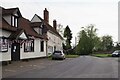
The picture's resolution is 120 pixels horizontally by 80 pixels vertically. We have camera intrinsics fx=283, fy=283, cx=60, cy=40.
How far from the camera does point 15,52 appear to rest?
33.9 meters

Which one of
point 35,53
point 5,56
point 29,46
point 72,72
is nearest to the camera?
point 72,72

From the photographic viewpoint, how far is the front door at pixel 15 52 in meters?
33.2

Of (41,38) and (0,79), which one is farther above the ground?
(41,38)

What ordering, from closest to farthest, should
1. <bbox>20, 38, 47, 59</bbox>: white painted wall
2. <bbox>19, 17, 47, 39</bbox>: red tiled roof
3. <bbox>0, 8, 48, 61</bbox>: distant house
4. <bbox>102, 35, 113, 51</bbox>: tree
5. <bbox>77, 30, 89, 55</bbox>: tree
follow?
1. <bbox>0, 8, 48, 61</bbox>: distant house
2. <bbox>20, 38, 47, 59</bbox>: white painted wall
3. <bbox>19, 17, 47, 39</bbox>: red tiled roof
4. <bbox>77, 30, 89, 55</bbox>: tree
5. <bbox>102, 35, 113, 51</bbox>: tree

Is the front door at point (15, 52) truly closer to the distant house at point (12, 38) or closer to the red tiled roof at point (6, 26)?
the distant house at point (12, 38)

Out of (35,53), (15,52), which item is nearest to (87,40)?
(35,53)

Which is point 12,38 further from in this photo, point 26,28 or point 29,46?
point 26,28

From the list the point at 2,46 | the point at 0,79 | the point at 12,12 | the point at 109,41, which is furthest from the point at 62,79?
the point at 109,41

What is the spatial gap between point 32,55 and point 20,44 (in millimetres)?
6266

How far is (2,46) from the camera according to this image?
29547 mm

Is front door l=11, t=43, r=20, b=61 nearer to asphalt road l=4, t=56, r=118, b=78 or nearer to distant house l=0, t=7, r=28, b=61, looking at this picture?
distant house l=0, t=7, r=28, b=61

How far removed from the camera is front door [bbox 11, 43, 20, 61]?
109 feet

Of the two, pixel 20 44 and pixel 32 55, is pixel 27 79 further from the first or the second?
pixel 32 55

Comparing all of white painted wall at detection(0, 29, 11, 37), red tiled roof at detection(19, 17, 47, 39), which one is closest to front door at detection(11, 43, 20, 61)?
white painted wall at detection(0, 29, 11, 37)
